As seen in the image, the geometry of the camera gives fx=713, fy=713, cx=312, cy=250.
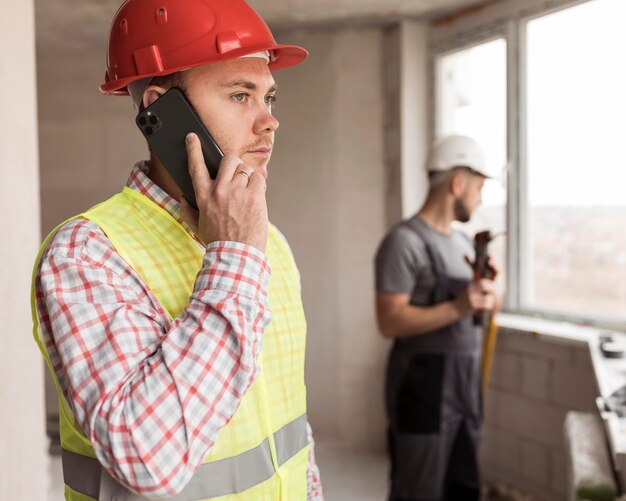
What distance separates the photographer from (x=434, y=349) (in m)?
2.85

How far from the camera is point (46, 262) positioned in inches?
35.9

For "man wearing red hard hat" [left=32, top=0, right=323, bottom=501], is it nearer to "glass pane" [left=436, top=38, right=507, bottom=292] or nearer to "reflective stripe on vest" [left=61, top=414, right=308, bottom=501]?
"reflective stripe on vest" [left=61, top=414, right=308, bottom=501]

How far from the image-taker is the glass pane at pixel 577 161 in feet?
11.3

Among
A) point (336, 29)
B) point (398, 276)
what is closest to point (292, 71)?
point (336, 29)

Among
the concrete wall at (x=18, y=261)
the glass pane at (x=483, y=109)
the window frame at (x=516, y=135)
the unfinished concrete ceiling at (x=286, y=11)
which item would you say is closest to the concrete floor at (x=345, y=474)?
the window frame at (x=516, y=135)

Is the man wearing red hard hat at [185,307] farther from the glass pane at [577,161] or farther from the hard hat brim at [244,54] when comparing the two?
the glass pane at [577,161]

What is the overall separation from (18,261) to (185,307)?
1.15m

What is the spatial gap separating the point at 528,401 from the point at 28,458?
2.61 m

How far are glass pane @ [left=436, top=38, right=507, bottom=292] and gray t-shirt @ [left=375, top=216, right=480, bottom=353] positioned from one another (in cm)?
113

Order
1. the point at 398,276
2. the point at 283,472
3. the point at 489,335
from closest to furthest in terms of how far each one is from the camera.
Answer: the point at 283,472, the point at 398,276, the point at 489,335

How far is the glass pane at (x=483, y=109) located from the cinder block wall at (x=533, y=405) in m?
0.54

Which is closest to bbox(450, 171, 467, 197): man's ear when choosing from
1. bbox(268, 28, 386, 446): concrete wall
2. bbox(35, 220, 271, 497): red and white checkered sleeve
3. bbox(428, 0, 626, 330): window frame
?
bbox(428, 0, 626, 330): window frame

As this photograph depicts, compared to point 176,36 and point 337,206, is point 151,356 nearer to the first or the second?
point 176,36

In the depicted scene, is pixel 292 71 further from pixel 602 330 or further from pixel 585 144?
pixel 602 330
